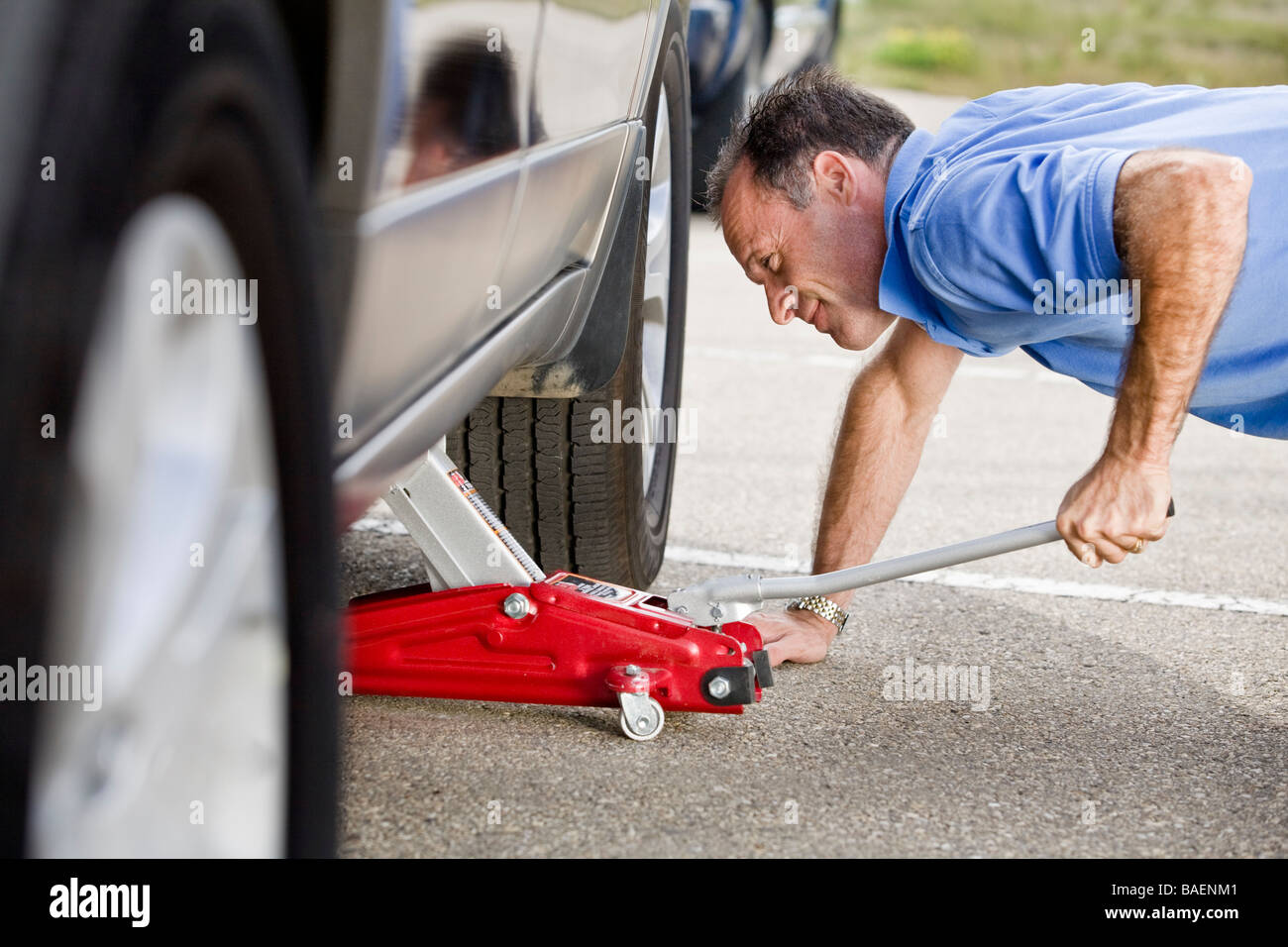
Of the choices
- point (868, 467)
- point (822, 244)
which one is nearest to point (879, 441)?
point (868, 467)

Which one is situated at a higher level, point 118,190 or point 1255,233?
point 1255,233

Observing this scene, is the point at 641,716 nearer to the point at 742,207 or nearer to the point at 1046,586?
the point at 742,207

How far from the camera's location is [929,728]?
2.28m

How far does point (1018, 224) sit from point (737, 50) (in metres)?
5.83

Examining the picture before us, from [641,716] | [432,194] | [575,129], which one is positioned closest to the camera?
[432,194]

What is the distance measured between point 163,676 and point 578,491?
156 cm

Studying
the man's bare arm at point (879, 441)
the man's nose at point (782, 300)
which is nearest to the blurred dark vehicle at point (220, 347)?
the man's nose at point (782, 300)

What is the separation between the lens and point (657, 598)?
231 cm

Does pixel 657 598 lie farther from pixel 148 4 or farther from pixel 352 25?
pixel 148 4

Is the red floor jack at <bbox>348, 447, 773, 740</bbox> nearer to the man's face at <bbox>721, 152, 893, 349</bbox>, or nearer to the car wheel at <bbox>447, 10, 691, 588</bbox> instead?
the car wheel at <bbox>447, 10, 691, 588</bbox>

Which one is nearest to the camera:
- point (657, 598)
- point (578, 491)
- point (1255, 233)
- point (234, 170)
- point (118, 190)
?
point (118, 190)

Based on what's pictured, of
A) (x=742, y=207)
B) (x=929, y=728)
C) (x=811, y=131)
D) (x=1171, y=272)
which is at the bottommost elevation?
(x=929, y=728)
